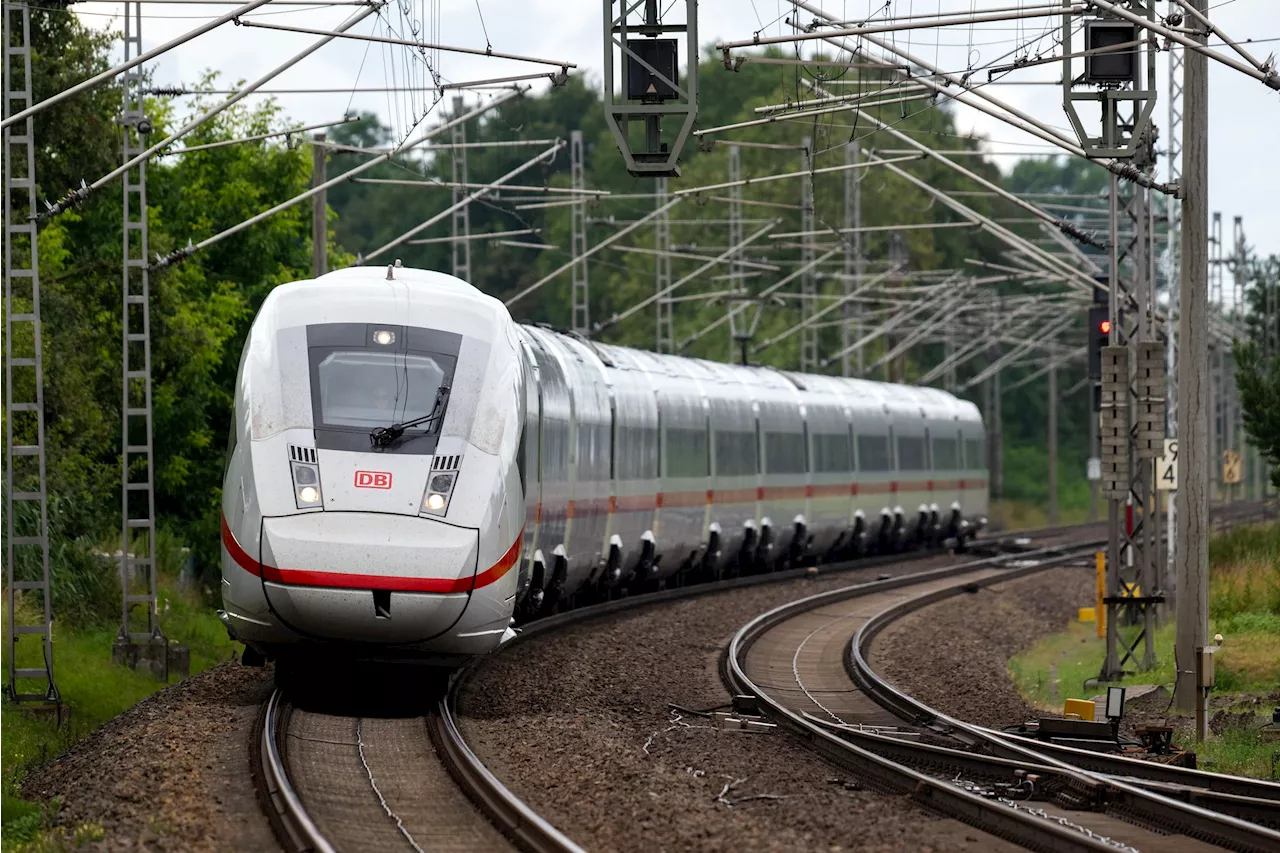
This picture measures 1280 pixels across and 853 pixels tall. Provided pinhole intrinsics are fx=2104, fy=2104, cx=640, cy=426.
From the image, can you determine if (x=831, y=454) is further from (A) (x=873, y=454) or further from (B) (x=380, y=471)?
(B) (x=380, y=471)

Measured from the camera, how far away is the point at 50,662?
59.7ft

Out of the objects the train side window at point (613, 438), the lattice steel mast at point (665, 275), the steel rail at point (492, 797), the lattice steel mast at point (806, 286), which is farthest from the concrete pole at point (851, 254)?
the steel rail at point (492, 797)

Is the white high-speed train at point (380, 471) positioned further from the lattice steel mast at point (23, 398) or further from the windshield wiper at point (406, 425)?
the lattice steel mast at point (23, 398)

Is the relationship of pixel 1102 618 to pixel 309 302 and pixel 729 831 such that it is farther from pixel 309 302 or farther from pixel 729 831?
pixel 729 831

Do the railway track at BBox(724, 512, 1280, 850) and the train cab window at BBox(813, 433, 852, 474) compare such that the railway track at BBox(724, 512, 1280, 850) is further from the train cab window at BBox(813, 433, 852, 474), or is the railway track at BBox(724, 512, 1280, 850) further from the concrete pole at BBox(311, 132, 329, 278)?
the train cab window at BBox(813, 433, 852, 474)

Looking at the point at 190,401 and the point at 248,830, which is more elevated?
the point at 190,401

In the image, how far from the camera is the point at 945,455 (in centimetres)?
4819

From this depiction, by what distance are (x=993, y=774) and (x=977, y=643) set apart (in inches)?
520

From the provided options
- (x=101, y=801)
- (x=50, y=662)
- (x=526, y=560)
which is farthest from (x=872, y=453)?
(x=101, y=801)

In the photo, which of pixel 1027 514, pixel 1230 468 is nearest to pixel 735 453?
pixel 1230 468

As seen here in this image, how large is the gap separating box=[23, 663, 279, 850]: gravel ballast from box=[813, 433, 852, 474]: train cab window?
2298cm

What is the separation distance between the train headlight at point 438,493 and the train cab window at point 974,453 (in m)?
36.7

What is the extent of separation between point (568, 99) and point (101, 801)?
85.1 metres

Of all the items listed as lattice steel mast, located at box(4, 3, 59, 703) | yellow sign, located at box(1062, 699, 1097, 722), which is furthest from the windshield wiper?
yellow sign, located at box(1062, 699, 1097, 722)
